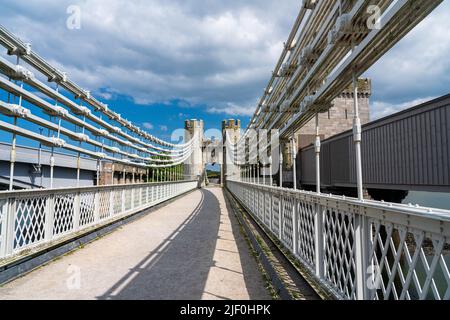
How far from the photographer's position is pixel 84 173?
17.4 metres

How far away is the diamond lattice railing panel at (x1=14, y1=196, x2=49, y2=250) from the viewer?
14.6ft

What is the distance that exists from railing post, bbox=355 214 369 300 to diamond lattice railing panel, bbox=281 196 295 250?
2120mm

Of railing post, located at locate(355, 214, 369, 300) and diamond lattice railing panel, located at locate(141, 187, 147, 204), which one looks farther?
diamond lattice railing panel, located at locate(141, 187, 147, 204)

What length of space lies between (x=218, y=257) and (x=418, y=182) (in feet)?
28.6

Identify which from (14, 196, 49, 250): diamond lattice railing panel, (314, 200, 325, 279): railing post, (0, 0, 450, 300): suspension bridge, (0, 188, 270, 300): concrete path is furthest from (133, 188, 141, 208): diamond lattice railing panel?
(314, 200, 325, 279): railing post

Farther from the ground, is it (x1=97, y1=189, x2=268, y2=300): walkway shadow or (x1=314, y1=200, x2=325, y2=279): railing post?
(x1=314, y1=200, x2=325, y2=279): railing post

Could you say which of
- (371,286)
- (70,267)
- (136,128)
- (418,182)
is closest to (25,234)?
(70,267)

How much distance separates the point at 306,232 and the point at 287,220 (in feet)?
3.43

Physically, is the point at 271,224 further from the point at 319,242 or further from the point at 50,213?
the point at 50,213

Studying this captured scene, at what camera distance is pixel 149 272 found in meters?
4.29

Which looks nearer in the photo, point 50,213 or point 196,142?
point 50,213

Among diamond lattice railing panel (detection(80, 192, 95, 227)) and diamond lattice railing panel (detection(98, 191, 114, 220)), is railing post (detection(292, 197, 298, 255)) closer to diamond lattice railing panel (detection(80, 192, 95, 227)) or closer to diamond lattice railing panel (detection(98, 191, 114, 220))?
diamond lattice railing panel (detection(80, 192, 95, 227))

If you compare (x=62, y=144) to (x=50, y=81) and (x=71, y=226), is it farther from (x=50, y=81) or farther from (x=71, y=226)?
(x=71, y=226)

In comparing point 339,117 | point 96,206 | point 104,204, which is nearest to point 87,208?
point 96,206
